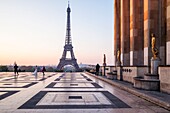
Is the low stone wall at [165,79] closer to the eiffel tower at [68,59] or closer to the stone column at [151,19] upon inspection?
the stone column at [151,19]

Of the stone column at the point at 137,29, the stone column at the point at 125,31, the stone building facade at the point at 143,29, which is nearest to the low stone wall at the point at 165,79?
the stone building facade at the point at 143,29

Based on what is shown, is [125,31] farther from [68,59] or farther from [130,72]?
[68,59]

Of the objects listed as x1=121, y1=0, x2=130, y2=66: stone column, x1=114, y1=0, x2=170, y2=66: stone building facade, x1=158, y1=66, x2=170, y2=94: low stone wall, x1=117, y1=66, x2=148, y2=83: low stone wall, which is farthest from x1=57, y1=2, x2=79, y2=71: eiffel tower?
x1=158, y1=66, x2=170, y2=94: low stone wall

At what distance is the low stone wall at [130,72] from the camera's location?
23.7 m

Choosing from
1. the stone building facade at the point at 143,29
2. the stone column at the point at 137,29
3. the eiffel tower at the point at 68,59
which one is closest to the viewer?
the stone building facade at the point at 143,29

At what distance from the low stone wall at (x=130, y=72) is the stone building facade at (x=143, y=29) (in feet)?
2.41

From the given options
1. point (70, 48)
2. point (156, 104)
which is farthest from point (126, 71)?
point (70, 48)

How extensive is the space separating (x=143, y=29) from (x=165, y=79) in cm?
1368

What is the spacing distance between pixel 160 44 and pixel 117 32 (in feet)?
65.7

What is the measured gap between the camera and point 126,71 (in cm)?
2747

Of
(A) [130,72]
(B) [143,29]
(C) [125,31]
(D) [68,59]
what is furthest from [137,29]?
(D) [68,59]

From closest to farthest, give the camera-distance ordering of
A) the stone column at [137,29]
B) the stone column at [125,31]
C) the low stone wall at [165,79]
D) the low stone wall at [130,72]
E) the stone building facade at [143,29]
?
the low stone wall at [165,79], the stone building facade at [143,29], the low stone wall at [130,72], the stone column at [137,29], the stone column at [125,31]

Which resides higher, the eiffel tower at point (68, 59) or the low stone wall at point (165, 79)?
the eiffel tower at point (68, 59)

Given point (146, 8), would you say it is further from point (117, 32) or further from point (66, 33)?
point (66, 33)
